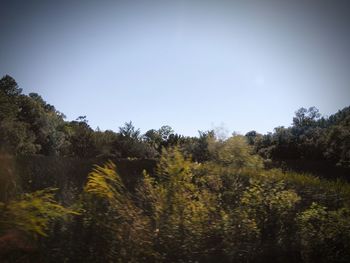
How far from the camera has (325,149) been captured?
45.0 metres

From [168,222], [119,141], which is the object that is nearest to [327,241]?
[168,222]

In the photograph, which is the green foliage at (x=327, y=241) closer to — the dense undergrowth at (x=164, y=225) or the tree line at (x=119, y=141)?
the dense undergrowth at (x=164, y=225)

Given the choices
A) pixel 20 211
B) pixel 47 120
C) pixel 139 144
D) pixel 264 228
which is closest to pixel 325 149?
pixel 139 144

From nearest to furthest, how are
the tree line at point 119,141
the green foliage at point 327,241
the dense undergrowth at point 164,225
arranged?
the dense undergrowth at point 164,225 < the green foliage at point 327,241 < the tree line at point 119,141

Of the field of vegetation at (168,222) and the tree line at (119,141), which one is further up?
the tree line at (119,141)

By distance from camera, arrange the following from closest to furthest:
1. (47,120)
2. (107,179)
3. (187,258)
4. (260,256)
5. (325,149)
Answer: (187,258) < (260,256) < (107,179) < (325,149) < (47,120)

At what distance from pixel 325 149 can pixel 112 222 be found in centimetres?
4473

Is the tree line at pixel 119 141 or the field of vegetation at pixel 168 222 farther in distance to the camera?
the tree line at pixel 119 141

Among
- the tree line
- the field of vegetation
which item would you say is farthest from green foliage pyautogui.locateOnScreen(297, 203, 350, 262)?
the tree line

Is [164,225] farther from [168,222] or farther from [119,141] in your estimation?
[119,141]

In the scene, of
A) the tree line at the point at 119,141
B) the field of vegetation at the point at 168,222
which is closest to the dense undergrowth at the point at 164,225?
the field of vegetation at the point at 168,222

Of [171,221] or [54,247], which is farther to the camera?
[171,221]

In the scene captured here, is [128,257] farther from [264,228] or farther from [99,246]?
[264,228]

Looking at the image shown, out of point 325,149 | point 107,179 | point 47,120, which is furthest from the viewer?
point 47,120
